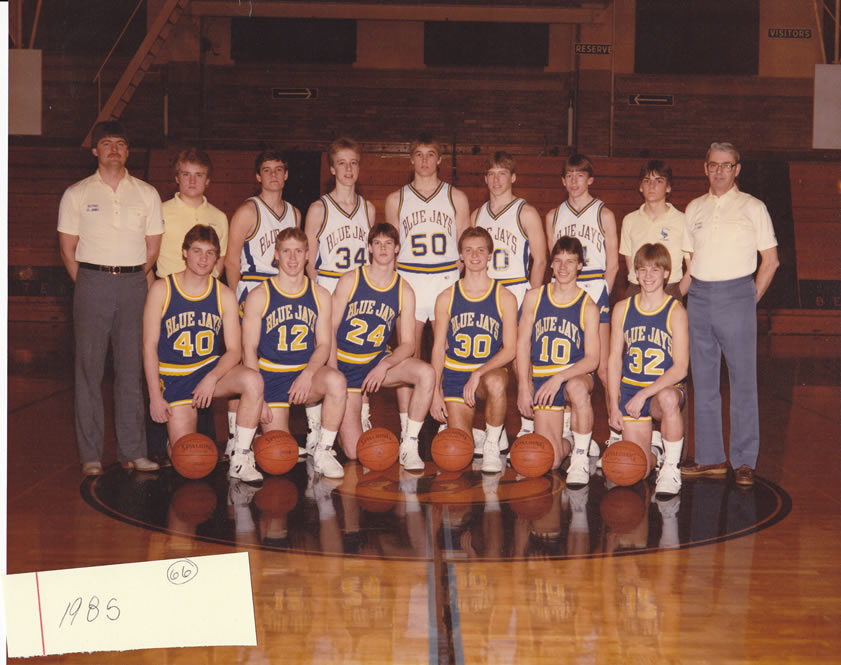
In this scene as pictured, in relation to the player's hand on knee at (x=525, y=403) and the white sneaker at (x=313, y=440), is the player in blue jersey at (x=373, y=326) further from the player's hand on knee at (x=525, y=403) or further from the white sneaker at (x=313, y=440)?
the player's hand on knee at (x=525, y=403)

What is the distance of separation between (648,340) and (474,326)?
3.06 ft

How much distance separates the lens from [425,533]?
3777 mm

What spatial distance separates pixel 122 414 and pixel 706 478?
3045mm

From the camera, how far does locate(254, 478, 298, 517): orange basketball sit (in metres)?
4.09

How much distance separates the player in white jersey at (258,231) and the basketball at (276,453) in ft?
3.45

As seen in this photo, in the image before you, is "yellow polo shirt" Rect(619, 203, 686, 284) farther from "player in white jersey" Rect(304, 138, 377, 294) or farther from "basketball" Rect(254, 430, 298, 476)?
"basketball" Rect(254, 430, 298, 476)

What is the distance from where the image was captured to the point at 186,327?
473 cm

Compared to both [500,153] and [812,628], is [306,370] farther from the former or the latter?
[812,628]

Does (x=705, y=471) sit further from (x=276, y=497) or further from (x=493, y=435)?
(x=276, y=497)

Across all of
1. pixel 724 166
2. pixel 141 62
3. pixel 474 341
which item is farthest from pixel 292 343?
pixel 141 62

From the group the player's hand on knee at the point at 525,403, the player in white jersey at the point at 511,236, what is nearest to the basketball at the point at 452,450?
the player's hand on knee at the point at 525,403

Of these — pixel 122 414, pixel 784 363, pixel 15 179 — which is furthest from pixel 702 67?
pixel 122 414

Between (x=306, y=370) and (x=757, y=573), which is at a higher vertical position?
(x=306, y=370)

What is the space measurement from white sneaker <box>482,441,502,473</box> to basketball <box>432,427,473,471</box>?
13 cm
